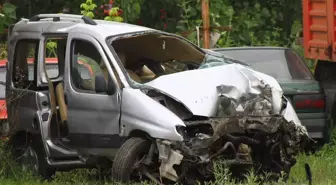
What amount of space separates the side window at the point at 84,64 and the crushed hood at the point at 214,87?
0.95 metres

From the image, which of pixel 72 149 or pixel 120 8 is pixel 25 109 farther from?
pixel 120 8

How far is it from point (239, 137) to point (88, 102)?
176cm

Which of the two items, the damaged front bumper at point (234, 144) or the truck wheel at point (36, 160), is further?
the truck wheel at point (36, 160)

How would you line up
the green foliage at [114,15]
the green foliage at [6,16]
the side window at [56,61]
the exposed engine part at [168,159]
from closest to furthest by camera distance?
the exposed engine part at [168,159] < the side window at [56,61] < the green foliage at [114,15] < the green foliage at [6,16]

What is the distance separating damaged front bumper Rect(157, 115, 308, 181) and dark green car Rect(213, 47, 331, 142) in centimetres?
265

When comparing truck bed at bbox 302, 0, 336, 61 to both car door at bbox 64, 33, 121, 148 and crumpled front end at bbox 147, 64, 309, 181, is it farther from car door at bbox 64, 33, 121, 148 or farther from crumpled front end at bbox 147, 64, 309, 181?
car door at bbox 64, 33, 121, 148

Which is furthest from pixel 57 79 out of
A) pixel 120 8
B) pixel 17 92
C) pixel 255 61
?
pixel 120 8

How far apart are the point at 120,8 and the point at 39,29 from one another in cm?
782

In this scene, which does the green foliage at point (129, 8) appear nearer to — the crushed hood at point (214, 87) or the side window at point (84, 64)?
the side window at point (84, 64)

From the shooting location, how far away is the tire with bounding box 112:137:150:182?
10.8m

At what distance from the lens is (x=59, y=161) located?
12461 millimetres

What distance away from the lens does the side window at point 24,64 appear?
518 inches

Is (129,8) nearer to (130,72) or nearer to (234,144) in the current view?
(130,72)

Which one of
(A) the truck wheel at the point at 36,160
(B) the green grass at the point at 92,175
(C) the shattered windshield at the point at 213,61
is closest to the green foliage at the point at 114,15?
(B) the green grass at the point at 92,175
